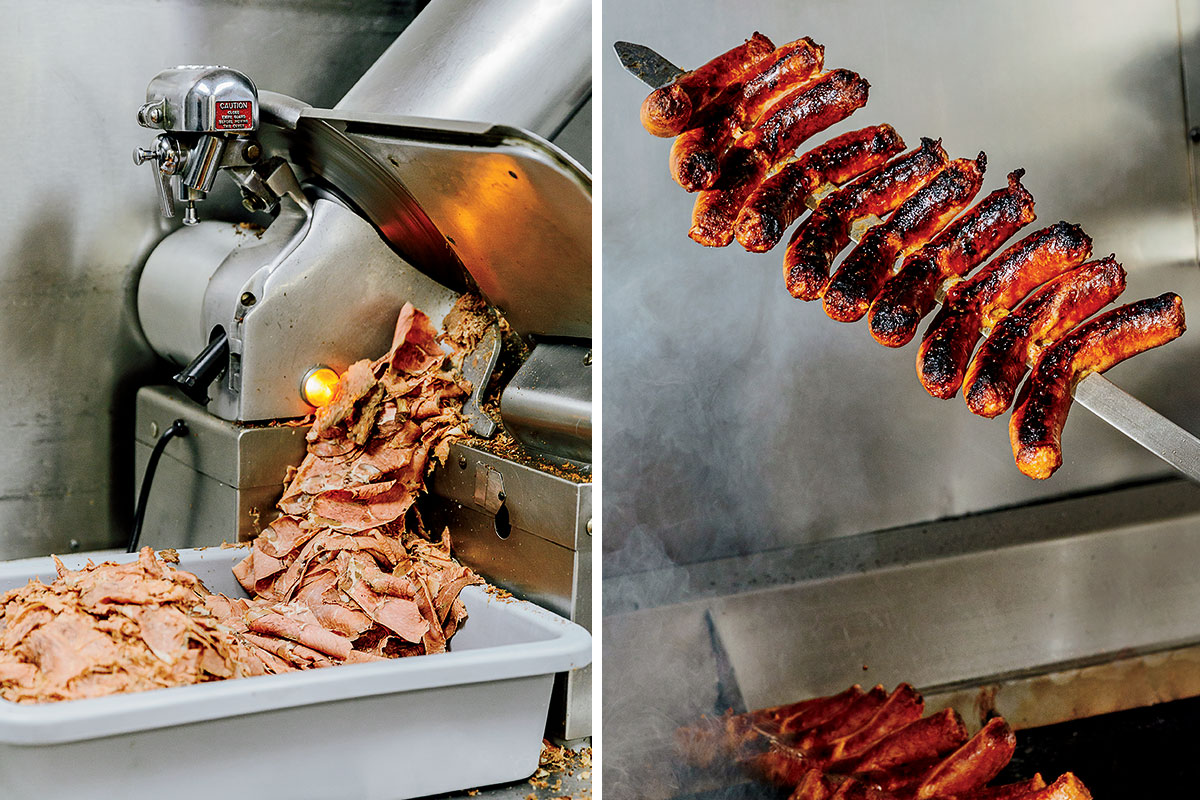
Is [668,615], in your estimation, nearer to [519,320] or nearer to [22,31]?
[519,320]

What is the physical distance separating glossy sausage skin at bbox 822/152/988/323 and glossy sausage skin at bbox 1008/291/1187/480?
15cm

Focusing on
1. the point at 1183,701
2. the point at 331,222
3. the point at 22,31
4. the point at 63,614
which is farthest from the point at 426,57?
the point at 1183,701

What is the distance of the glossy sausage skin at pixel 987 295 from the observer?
976mm

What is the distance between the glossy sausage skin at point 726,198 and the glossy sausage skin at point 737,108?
13 mm

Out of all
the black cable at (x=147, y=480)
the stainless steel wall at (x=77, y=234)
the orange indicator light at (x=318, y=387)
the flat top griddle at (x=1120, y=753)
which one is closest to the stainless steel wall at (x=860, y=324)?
the flat top griddle at (x=1120, y=753)

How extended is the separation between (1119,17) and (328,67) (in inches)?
63.4

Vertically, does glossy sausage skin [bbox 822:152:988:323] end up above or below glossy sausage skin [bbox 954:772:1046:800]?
above

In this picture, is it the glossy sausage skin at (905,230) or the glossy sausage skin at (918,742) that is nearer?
the glossy sausage skin at (905,230)

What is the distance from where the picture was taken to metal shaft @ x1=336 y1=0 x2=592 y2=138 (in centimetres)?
183

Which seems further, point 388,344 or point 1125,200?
point 388,344

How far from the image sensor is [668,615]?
0.97 m

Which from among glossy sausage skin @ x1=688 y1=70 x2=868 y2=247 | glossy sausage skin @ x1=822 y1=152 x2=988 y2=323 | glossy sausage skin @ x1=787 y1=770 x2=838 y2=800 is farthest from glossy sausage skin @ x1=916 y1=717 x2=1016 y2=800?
glossy sausage skin @ x1=688 y1=70 x2=868 y2=247

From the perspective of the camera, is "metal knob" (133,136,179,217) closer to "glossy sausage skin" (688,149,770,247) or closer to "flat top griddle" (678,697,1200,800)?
"glossy sausage skin" (688,149,770,247)

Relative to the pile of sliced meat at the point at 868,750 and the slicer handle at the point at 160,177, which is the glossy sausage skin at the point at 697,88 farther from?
the slicer handle at the point at 160,177
